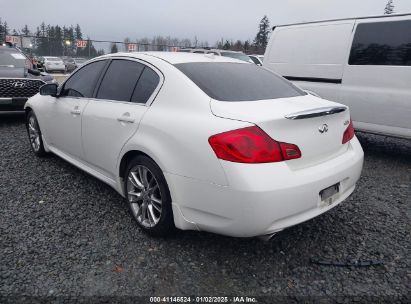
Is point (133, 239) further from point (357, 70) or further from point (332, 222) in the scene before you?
point (357, 70)

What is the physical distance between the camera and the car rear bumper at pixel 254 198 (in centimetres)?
220

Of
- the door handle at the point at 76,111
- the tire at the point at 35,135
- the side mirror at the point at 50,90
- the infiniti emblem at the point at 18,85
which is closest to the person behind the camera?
the door handle at the point at 76,111

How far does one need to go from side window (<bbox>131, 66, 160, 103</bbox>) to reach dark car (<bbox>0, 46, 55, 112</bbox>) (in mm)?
4940

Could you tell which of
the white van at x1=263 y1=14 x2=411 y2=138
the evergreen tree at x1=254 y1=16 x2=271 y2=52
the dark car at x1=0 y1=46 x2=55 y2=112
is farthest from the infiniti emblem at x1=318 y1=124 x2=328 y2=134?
the evergreen tree at x1=254 y1=16 x2=271 y2=52

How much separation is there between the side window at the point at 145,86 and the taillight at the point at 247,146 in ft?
3.04

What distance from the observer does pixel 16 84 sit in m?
6.93

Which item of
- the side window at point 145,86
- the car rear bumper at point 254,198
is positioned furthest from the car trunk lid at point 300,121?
the side window at point 145,86

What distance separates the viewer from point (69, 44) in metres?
38.8

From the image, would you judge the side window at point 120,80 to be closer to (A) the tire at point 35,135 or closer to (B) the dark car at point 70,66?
(A) the tire at point 35,135

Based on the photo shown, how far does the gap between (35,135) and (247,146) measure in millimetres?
3878

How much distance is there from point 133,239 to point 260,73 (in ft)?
6.34

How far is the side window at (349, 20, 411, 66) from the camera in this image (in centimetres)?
474

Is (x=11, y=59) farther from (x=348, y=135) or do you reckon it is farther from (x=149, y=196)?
(x=348, y=135)

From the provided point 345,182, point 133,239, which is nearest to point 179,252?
point 133,239
